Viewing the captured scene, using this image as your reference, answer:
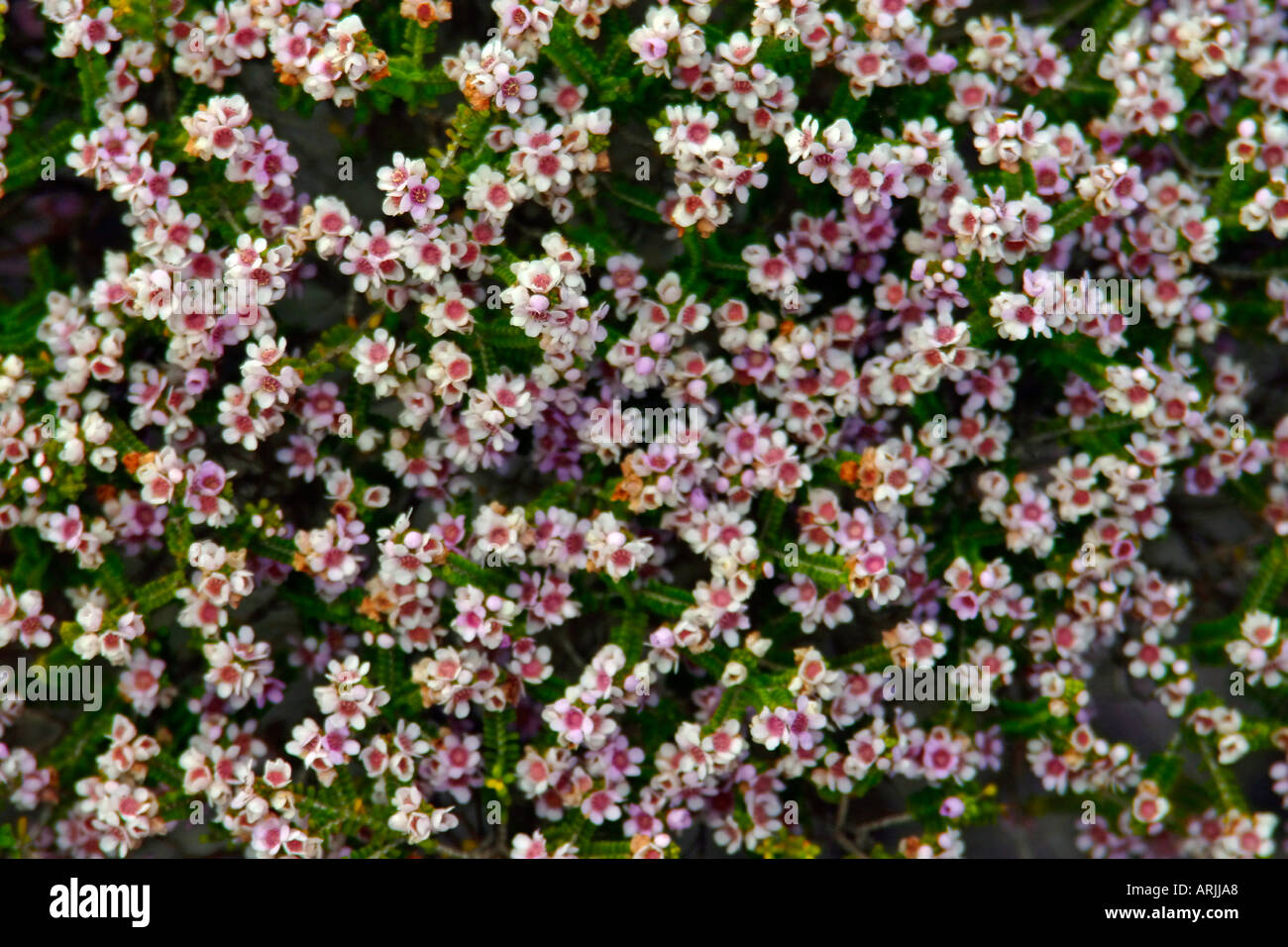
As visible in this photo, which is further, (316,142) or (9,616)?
(316,142)

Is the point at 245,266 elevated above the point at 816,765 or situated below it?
above

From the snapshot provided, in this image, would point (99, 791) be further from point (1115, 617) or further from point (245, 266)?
point (1115, 617)
